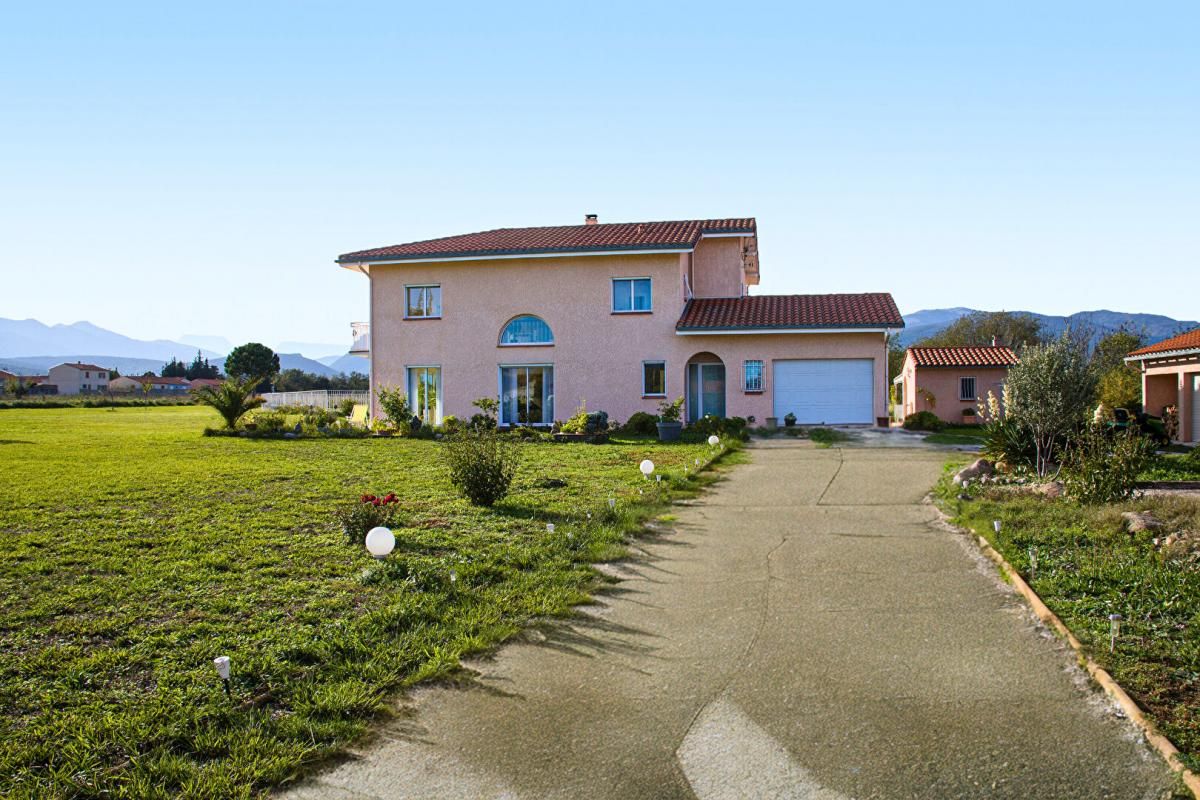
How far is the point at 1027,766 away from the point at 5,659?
599 centimetres

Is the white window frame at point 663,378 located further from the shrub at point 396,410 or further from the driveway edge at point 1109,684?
the driveway edge at point 1109,684

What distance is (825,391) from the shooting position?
26328mm

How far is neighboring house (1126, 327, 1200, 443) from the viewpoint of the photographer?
71.6 ft

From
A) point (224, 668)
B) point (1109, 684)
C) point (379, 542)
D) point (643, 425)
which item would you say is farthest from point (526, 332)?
point (1109, 684)

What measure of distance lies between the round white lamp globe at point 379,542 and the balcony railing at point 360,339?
23208mm

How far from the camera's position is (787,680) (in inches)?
220

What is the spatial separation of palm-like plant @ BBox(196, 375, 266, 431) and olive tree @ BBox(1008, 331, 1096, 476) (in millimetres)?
20550

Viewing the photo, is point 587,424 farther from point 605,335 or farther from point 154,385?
point 154,385

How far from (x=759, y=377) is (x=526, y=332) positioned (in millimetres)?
7118

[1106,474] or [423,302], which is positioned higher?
[423,302]

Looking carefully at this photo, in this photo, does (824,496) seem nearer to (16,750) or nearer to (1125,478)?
(1125,478)

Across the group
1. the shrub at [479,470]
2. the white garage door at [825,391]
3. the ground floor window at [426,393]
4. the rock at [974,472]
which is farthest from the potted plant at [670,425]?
the shrub at [479,470]

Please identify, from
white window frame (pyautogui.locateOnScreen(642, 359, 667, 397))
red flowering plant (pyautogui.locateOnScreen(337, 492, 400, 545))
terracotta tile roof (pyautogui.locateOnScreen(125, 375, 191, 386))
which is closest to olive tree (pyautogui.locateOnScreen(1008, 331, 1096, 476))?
red flowering plant (pyautogui.locateOnScreen(337, 492, 400, 545))

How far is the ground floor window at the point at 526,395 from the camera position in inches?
1083
